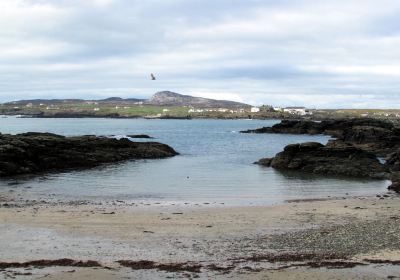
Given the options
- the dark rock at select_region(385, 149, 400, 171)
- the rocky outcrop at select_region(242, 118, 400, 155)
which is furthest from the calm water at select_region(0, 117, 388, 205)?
the rocky outcrop at select_region(242, 118, 400, 155)

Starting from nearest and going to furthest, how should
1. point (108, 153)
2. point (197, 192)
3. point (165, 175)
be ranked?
point (197, 192), point (165, 175), point (108, 153)

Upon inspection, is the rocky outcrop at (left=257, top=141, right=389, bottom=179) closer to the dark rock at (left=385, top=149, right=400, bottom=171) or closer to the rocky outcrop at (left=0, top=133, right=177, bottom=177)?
the dark rock at (left=385, top=149, right=400, bottom=171)

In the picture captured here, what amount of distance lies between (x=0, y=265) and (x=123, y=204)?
10424 millimetres

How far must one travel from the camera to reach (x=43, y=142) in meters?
37.2

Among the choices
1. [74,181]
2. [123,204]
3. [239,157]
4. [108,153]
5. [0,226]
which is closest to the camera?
[0,226]

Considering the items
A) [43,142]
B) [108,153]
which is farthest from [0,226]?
[108,153]

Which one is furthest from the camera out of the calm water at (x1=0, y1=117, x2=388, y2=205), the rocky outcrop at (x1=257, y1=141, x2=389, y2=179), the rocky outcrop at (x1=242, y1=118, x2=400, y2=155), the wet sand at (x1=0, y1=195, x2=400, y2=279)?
the rocky outcrop at (x1=242, y1=118, x2=400, y2=155)

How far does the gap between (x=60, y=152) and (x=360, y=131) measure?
38844 millimetres

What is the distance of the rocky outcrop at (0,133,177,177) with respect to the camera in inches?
1277

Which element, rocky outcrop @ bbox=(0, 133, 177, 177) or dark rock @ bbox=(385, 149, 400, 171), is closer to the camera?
rocky outcrop @ bbox=(0, 133, 177, 177)

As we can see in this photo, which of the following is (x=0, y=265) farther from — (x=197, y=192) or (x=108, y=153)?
(x=108, y=153)

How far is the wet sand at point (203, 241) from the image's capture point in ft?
33.6

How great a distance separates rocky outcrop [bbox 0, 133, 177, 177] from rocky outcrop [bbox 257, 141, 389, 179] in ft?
42.7

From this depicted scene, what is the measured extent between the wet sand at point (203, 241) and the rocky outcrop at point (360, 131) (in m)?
33.3
